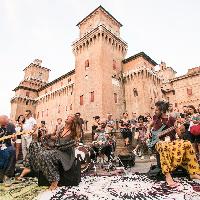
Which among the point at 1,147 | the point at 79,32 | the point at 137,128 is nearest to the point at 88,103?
the point at 79,32

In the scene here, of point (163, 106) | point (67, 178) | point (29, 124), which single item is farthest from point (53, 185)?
point (29, 124)

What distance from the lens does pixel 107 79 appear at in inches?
1165

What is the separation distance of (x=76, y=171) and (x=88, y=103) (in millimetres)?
24598

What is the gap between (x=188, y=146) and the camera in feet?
14.6

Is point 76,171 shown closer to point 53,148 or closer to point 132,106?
point 53,148

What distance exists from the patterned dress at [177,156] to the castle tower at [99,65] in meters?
22.5

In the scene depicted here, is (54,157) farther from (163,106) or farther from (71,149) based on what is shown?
(163,106)

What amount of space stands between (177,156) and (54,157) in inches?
103

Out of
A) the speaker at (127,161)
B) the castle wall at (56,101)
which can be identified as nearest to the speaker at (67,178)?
the speaker at (127,161)

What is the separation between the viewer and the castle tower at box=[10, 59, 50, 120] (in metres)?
43.9

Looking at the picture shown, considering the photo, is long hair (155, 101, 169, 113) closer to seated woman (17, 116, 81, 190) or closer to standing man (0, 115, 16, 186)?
seated woman (17, 116, 81, 190)

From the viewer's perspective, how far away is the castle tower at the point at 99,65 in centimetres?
2860

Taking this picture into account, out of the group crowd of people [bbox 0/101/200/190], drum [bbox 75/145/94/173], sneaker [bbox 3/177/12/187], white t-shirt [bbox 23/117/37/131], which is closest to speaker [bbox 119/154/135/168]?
drum [bbox 75/145/94/173]

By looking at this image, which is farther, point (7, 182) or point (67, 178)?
point (7, 182)
